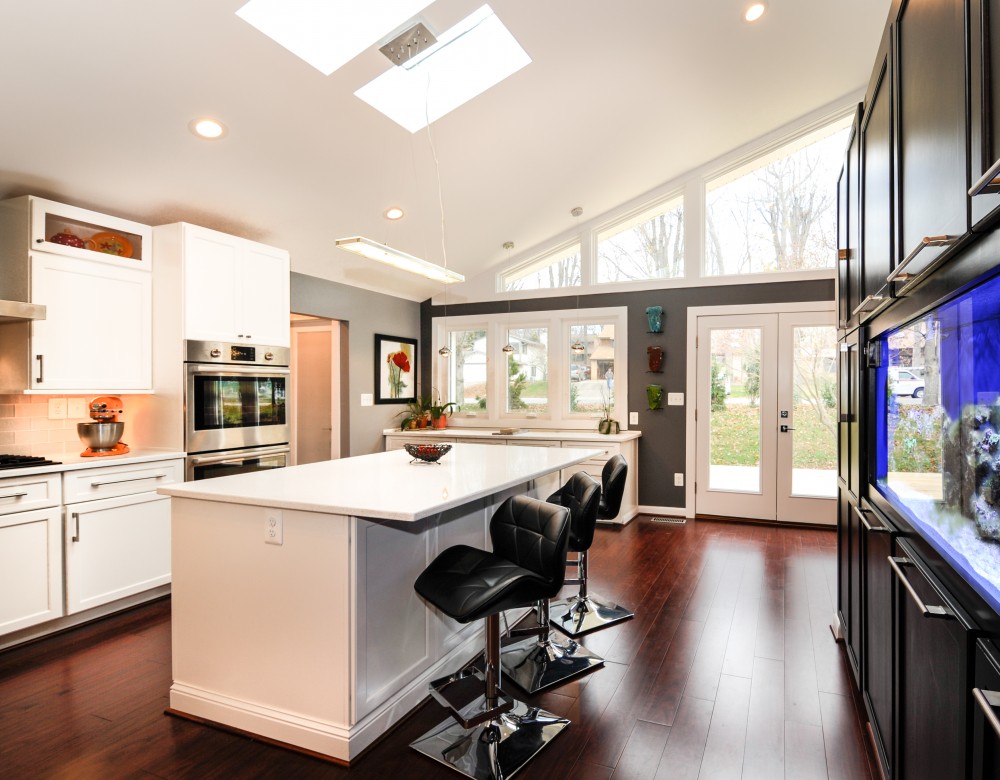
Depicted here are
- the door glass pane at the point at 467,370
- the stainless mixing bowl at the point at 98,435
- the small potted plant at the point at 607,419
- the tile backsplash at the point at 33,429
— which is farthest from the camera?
the door glass pane at the point at 467,370

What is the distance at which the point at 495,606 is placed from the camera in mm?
1976

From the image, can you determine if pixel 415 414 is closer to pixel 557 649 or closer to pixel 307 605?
pixel 557 649

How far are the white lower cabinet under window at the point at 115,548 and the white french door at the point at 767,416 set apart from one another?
453 cm

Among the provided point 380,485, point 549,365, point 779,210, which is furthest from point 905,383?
point 549,365

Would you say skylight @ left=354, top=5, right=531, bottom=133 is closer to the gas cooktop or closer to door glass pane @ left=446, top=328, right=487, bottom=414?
the gas cooktop

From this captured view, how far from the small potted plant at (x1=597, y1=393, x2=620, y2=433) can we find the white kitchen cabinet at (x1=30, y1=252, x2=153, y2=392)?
3.81m

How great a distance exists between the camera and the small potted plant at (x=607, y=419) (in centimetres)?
571

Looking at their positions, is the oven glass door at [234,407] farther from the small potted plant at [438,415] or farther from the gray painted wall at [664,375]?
the gray painted wall at [664,375]

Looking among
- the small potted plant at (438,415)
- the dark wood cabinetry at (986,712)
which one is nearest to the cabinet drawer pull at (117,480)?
the small potted plant at (438,415)

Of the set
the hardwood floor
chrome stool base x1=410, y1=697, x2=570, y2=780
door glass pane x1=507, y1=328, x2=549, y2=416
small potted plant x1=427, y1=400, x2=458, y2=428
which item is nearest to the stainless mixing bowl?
the hardwood floor

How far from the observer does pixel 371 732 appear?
2148mm

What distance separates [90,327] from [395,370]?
320 centimetres

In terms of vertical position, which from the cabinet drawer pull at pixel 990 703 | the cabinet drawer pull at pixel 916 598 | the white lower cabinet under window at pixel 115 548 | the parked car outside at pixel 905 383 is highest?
the parked car outside at pixel 905 383

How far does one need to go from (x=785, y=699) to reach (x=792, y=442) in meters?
3.39
